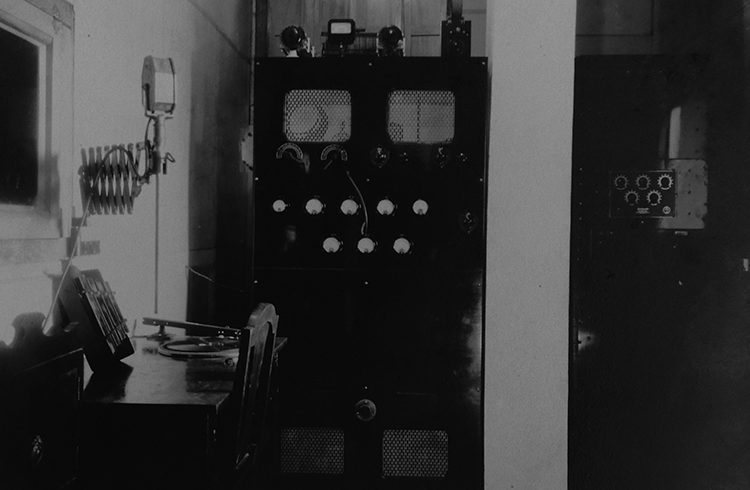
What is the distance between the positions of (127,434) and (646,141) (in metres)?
2.30

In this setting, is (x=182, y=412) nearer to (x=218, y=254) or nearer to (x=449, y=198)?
(x=449, y=198)

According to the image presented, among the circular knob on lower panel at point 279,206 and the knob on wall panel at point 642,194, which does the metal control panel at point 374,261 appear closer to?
the circular knob on lower panel at point 279,206

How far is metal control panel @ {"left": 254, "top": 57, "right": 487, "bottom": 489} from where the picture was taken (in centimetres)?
302

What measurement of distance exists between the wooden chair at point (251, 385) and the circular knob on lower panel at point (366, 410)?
81 centimetres

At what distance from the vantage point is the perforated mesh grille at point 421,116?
3.04m

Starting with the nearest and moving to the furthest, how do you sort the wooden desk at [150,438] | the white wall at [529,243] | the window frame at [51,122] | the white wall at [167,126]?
the wooden desk at [150,438] → the window frame at [51,122] → the white wall at [167,126] → the white wall at [529,243]

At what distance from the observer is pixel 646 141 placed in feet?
9.56

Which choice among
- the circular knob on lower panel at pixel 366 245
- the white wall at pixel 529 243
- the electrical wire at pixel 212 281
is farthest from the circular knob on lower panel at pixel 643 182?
the electrical wire at pixel 212 281

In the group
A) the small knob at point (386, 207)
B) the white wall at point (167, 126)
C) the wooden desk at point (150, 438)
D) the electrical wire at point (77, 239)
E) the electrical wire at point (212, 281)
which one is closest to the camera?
the wooden desk at point (150, 438)

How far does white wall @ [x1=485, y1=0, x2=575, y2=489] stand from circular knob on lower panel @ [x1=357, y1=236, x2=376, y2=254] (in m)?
0.52

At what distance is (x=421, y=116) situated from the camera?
3.05 m

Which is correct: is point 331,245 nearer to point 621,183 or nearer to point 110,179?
point 110,179

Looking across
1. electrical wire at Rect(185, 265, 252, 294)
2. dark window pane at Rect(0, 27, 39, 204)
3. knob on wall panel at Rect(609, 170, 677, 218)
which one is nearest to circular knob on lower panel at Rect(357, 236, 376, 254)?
electrical wire at Rect(185, 265, 252, 294)

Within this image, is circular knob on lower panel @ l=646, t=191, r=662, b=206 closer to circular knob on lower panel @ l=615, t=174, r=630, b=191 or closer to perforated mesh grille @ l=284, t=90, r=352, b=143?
circular knob on lower panel @ l=615, t=174, r=630, b=191
